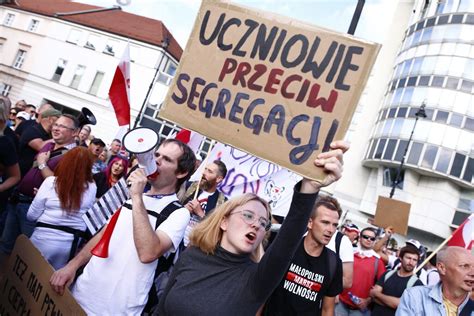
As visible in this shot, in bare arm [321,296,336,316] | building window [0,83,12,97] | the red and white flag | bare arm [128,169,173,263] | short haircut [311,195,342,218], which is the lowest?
bare arm [321,296,336,316]

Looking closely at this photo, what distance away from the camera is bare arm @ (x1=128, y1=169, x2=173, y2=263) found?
2230mm

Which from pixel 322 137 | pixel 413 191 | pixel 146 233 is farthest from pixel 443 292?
pixel 413 191

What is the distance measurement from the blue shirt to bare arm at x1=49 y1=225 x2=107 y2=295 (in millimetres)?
2453

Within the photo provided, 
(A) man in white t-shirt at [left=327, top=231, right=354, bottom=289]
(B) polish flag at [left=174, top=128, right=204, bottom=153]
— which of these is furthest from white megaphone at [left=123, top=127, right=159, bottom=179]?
(B) polish flag at [left=174, top=128, right=204, bottom=153]

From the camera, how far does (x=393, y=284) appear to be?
488 centimetres

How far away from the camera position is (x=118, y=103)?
10.8 ft

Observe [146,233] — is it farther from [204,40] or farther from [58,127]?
[58,127]

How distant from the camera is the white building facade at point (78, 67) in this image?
109 feet

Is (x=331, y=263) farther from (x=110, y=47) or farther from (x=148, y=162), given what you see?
(x=110, y=47)

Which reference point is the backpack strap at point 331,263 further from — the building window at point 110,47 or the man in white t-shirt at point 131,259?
the building window at point 110,47

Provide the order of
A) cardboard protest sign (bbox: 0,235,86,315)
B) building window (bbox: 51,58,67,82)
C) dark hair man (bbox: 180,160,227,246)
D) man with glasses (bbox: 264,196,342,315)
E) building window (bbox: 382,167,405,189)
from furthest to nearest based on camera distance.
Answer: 1. building window (bbox: 51,58,67,82)
2. building window (bbox: 382,167,405,189)
3. dark hair man (bbox: 180,160,227,246)
4. man with glasses (bbox: 264,196,342,315)
5. cardboard protest sign (bbox: 0,235,86,315)

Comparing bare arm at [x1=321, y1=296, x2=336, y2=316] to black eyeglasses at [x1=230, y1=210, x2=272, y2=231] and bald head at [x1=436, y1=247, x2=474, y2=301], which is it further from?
black eyeglasses at [x1=230, y1=210, x2=272, y2=231]

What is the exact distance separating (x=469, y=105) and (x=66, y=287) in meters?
30.9

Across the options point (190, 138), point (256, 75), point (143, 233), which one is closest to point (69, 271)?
point (143, 233)
